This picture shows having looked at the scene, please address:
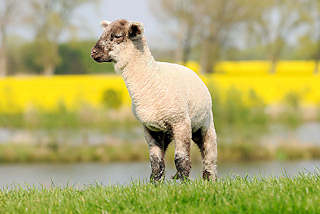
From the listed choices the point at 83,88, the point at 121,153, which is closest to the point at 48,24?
the point at 83,88

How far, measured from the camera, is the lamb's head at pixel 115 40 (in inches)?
213

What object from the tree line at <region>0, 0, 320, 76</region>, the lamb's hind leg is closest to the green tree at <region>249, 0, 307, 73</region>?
the tree line at <region>0, 0, 320, 76</region>

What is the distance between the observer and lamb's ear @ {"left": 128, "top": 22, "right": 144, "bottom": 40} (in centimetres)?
532

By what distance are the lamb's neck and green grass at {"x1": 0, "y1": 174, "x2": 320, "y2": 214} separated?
99 cm

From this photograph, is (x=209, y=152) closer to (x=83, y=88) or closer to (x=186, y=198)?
(x=186, y=198)

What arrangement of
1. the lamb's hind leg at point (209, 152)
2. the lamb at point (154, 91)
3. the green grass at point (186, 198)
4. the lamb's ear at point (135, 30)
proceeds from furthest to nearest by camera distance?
the lamb's hind leg at point (209, 152)
the lamb at point (154, 91)
the lamb's ear at point (135, 30)
the green grass at point (186, 198)

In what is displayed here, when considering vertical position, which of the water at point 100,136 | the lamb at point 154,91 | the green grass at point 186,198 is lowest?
the green grass at point 186,198

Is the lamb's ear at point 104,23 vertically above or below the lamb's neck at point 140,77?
above

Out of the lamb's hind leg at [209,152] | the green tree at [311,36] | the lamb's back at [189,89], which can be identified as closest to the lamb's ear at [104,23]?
the lamb's back at [189,89]

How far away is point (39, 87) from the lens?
45.3 m

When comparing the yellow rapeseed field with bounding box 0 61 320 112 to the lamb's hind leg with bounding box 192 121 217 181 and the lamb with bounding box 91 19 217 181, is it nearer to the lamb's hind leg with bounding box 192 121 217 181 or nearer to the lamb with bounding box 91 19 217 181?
the lamb's hind leg with bounding box 192 121 217 181

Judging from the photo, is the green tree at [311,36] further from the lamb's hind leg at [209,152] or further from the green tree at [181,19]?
the lamb's hind leg at [209,152]

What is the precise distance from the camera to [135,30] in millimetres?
5391

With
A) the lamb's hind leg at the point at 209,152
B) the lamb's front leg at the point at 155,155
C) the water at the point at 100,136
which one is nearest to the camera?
the lamb's front leg at the point at 155,155
